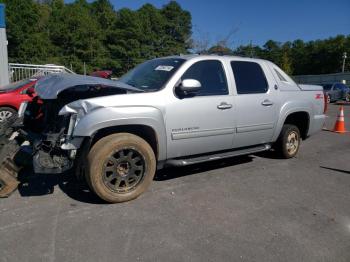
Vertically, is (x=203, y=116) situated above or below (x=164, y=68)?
below

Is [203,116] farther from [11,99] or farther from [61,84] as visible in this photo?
[11,99]

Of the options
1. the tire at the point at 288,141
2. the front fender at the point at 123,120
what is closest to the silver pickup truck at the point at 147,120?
the front fender at the point at 123,120

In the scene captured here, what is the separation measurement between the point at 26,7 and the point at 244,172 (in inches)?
1811

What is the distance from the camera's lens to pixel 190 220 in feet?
11.8

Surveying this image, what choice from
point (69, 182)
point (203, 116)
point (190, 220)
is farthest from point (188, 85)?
point (69, 182)

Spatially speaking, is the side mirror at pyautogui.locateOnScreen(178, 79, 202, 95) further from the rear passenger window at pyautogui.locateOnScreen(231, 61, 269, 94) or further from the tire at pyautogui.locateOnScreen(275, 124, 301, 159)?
the tire at pyautogui.locateOnScreen(275, 124, 301, 159)

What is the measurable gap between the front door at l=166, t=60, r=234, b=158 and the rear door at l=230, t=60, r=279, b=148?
0.72 feet

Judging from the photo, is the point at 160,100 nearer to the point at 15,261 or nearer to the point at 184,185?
the point at 184,185

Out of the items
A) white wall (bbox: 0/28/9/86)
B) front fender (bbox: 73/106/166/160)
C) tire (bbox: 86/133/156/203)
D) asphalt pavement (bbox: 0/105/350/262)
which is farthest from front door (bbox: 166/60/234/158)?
white wall (bbox: 0/28/9/86)

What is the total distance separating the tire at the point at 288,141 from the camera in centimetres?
594

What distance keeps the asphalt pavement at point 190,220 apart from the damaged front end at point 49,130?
0.47m

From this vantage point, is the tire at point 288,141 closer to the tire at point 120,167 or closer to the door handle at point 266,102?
the door handle at point 266,102

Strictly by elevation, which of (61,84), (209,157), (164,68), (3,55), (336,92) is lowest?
(209,157)

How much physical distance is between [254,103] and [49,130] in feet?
9.75
